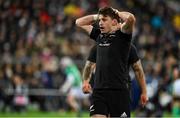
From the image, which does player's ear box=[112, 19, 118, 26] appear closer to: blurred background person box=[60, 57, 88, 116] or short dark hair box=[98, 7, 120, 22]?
short dark hair box=[98, 7, 120, 22]

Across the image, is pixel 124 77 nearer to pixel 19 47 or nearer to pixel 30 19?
pixel 19 47

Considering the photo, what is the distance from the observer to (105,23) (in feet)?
39.7

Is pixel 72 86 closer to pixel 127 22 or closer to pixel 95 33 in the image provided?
pixel 95 33

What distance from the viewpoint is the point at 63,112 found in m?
27.0

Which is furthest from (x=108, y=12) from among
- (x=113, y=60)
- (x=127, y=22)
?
(x=113, y=60)

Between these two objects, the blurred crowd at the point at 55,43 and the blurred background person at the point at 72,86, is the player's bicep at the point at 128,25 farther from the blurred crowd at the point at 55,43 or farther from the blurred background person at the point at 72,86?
the blurred background person at the point at 72,86

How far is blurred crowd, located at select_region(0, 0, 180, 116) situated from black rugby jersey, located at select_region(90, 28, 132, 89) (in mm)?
12010

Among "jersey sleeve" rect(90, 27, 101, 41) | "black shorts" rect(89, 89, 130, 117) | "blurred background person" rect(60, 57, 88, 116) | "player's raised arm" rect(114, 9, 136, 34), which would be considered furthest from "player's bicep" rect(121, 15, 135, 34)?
"blurred background person" rect(60, 57, 88, 116)

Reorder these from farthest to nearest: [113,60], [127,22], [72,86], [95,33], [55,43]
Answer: [55,43]
[72,86]
[95,33]
[113,60]
[127,22]

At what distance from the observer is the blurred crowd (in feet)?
89.5

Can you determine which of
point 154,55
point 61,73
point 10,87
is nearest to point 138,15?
point 154,55

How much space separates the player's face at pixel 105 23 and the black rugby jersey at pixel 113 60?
0.09 meters

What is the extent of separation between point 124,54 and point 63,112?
14.9m

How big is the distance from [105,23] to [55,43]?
17485 mm
